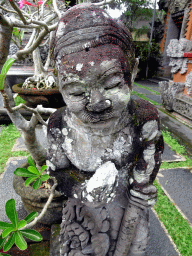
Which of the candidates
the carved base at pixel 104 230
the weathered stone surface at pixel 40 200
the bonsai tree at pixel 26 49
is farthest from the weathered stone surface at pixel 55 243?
the bonsai tree at pixel 26 49

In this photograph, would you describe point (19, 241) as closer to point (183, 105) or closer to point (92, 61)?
point (92, 61)

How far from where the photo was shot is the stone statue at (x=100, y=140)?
589mm

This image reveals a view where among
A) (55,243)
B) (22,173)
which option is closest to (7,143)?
(55,243)

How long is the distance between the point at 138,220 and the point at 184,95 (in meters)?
3.34

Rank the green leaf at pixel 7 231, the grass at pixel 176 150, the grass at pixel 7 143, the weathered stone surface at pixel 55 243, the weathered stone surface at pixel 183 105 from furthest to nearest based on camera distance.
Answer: the weathered stone surface at pixel 183 105 < the grass at pixel 7 143 < the grass at pixel 176 150 < the weathered stone surface at pixel 55 243 < the green leaf at pixel 7 231

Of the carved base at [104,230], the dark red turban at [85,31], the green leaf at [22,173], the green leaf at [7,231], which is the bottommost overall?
the carved base at [104,230]

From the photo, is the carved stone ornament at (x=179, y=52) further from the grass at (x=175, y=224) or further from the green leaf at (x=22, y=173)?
the green leaf at (x=22, y=173)

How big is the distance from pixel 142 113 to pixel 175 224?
131 cm

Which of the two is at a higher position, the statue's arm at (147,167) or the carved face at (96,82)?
the carved face at (96,82)

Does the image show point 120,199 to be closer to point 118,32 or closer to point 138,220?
point 138,220

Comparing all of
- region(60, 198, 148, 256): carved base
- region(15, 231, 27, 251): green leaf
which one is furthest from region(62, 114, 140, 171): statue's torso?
region(15, 231, 27, 251): green leaf

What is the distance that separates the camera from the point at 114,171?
0.74m

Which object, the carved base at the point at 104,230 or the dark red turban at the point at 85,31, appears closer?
the dark red turban at the point at 85,31

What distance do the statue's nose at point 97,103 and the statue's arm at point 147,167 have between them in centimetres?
26
